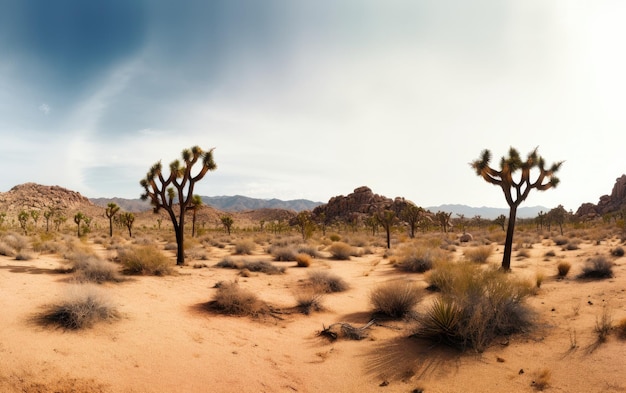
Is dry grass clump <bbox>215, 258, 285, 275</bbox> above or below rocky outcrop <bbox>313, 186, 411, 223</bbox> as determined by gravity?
below

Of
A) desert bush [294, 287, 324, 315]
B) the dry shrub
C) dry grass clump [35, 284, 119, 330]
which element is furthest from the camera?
desert bush [294, 287, 324, 315]

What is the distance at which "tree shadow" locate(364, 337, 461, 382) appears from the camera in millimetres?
5550

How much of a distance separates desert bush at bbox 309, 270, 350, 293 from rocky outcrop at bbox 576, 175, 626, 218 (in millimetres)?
97923

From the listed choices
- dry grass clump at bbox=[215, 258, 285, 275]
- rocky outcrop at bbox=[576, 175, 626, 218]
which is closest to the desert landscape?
dry grass clump at bbox=[215, 258, 285, 275]

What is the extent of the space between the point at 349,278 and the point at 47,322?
421 inches

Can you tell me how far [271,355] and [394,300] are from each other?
3654mm

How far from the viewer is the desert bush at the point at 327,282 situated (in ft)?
39.4

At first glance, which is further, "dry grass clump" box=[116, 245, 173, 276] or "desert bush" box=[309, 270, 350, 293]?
"dry grass clump" box=[116, 245, 173, 276]

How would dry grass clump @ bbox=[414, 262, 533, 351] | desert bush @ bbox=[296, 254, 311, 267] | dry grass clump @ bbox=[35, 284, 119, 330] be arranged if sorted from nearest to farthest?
1. dry grass clump @ bbox=[414, 262, 533, 351]
2. dry grass clump @ bbox=[35, 284, 119, 330]
3. desert bush @ bbox=[296, 254, 311, 267]

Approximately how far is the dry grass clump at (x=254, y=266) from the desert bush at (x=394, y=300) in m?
7.10

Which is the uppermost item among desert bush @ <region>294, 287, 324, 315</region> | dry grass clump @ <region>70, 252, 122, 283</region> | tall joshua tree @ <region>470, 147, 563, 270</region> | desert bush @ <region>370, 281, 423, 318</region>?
tall joshua tree @ <region>470, 147, 563, 270</region>

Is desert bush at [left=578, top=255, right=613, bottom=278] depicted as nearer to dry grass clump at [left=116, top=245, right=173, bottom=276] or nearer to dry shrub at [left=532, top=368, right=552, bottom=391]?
dry shrub at [left=532, top=368, right=552, bottom=391]

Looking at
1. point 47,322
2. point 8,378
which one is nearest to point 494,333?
point 8,378

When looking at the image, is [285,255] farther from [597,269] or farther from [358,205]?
[358,205]
